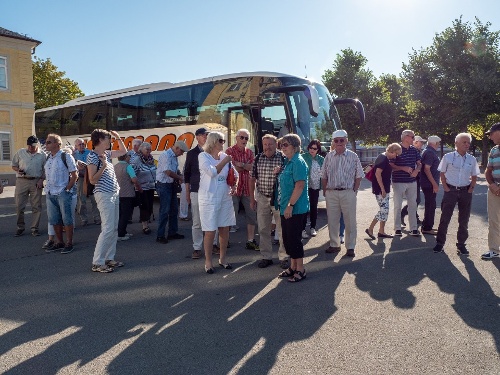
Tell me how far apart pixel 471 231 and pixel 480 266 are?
271cm

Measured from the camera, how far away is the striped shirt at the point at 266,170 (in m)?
5.57

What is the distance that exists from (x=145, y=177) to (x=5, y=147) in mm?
22666

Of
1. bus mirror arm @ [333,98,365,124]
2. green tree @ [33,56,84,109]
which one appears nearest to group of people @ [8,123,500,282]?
bus mirror arm @ [333,98,365,124]

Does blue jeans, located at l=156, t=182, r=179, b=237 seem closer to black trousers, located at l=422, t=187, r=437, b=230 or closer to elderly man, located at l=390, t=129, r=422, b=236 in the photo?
elderly man, located at l=390, t=129, r=422, b=236

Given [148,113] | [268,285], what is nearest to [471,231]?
[268,285]

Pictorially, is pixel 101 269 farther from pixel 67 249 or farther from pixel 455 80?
pixel 455 80

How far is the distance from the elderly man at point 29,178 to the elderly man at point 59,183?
171cm

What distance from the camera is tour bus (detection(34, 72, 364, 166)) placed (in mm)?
10531

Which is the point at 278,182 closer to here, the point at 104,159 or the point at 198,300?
the point at 198,300

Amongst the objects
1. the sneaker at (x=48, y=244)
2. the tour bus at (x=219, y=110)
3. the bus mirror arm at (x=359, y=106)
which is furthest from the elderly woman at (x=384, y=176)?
the sneaker at (x=48, y=244)

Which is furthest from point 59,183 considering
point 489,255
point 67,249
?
point 489,255

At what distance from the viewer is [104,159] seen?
213 inches

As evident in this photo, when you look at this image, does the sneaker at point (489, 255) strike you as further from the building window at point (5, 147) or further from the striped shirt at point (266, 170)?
the building window at point (5, 147)

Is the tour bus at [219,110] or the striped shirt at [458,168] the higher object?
the tour bus at [219,110]
